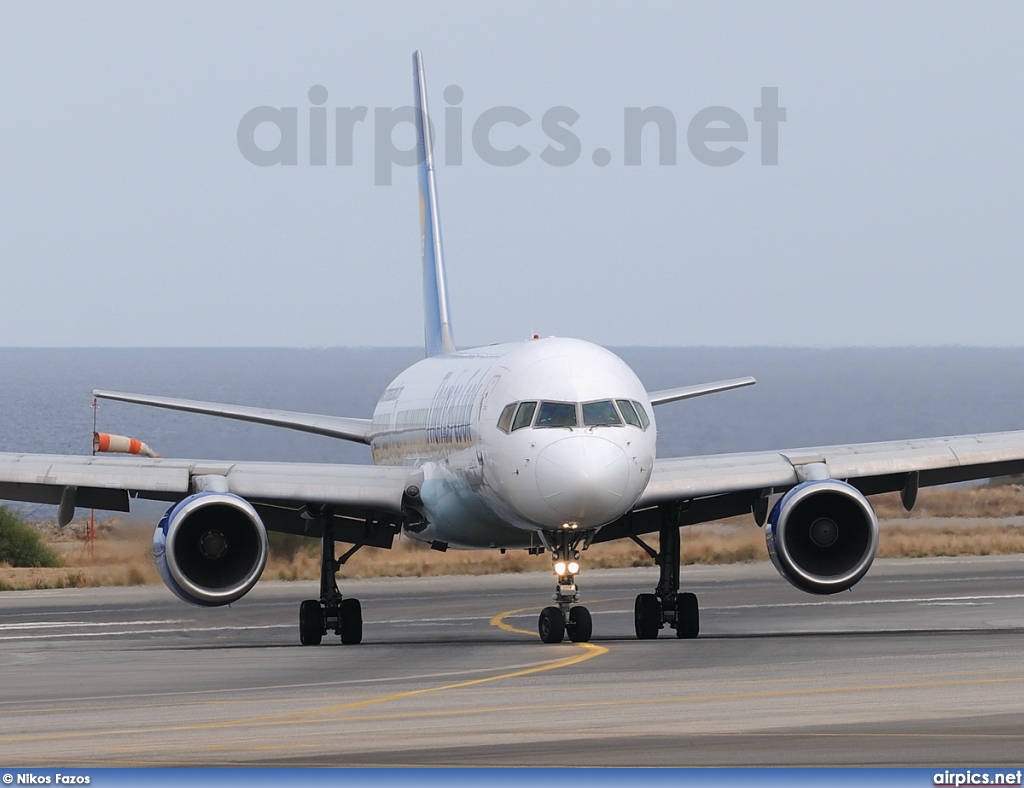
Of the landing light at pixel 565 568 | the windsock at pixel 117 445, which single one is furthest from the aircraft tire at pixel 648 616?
the windsock at pixel 117 445

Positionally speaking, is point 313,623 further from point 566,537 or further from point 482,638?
point 566,537

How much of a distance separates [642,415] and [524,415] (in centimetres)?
144

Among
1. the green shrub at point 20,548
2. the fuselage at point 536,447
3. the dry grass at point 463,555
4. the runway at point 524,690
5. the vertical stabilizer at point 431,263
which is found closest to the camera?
the runway at point 524,690

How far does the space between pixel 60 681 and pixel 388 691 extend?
4218 mm

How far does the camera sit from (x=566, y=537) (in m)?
24.1

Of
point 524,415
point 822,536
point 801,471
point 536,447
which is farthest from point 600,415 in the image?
point 801,471

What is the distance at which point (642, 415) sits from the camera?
23734 mm

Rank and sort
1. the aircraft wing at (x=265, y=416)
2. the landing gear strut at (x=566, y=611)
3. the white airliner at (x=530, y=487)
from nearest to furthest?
the white airliner at (x=530, y=487), the landing gear strut at (x=566, y=611), the aircraft wing at (x=265, y=416)

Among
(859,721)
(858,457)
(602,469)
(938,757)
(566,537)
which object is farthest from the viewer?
(858,457)

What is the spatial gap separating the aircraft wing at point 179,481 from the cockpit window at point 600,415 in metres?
4.67

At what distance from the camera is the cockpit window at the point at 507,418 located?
2389cm

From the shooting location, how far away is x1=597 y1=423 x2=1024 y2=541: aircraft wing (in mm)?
25953

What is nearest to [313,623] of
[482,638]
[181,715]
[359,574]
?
[482,638]

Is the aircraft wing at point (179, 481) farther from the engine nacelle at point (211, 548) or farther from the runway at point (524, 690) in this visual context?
the runway at point (524, 690)
